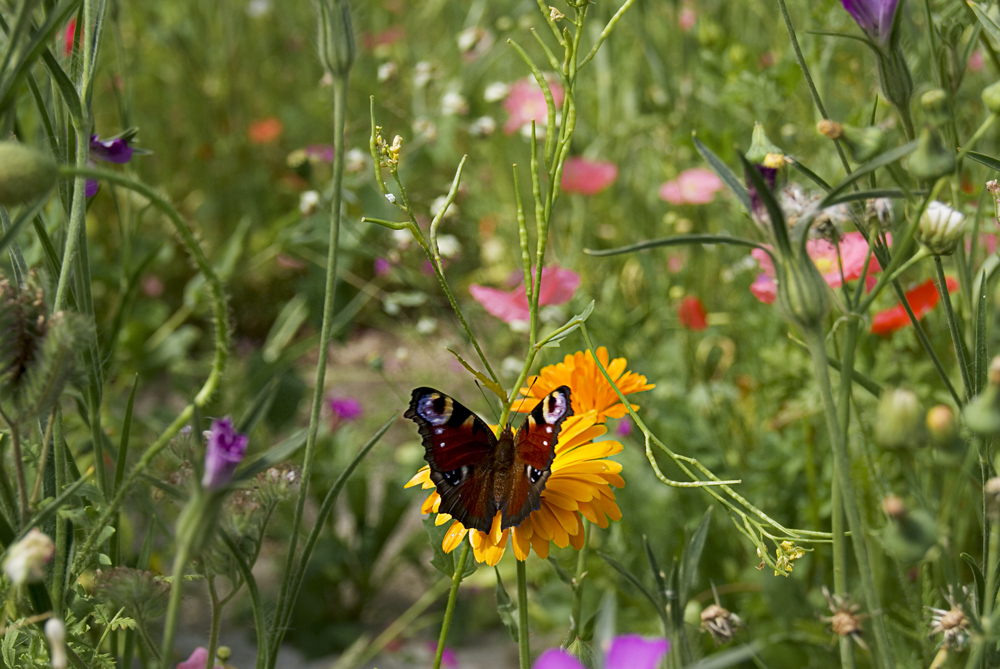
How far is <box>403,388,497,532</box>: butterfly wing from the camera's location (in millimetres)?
542

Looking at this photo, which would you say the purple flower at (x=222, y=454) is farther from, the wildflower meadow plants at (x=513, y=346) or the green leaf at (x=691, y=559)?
the green leaf at (x=691, y=559)

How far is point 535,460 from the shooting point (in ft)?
1.76

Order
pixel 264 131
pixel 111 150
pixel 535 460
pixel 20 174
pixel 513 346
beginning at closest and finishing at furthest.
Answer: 1. pixel 20 174
2. pixel 535 460
3. pixel 111 150
4. pixel 513 346
5. pixel 264 131

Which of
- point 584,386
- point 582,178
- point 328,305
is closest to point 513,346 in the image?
point 582,178

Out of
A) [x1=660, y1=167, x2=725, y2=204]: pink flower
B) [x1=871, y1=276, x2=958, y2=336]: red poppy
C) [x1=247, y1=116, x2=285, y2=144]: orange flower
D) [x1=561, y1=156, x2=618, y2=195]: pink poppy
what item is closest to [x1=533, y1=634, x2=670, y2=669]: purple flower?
[x1=871, y1=276, x2=958, y2=336]: red poppy

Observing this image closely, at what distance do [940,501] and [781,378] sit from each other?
297mm

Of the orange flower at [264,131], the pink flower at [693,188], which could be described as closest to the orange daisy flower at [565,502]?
the pink flower at [693,188]

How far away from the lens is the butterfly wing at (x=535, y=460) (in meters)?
0.52

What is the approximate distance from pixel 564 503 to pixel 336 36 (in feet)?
1.03

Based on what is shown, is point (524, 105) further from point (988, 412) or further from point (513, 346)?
point (988, 412)

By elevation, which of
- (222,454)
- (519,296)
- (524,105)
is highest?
(524,105)

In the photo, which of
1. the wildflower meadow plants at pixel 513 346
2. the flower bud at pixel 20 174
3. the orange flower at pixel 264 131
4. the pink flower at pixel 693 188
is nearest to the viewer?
the flower bud at pixel 20 174

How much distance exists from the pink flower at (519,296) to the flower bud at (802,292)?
585 millimetres

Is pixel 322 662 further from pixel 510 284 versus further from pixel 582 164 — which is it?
pixel 582 164
